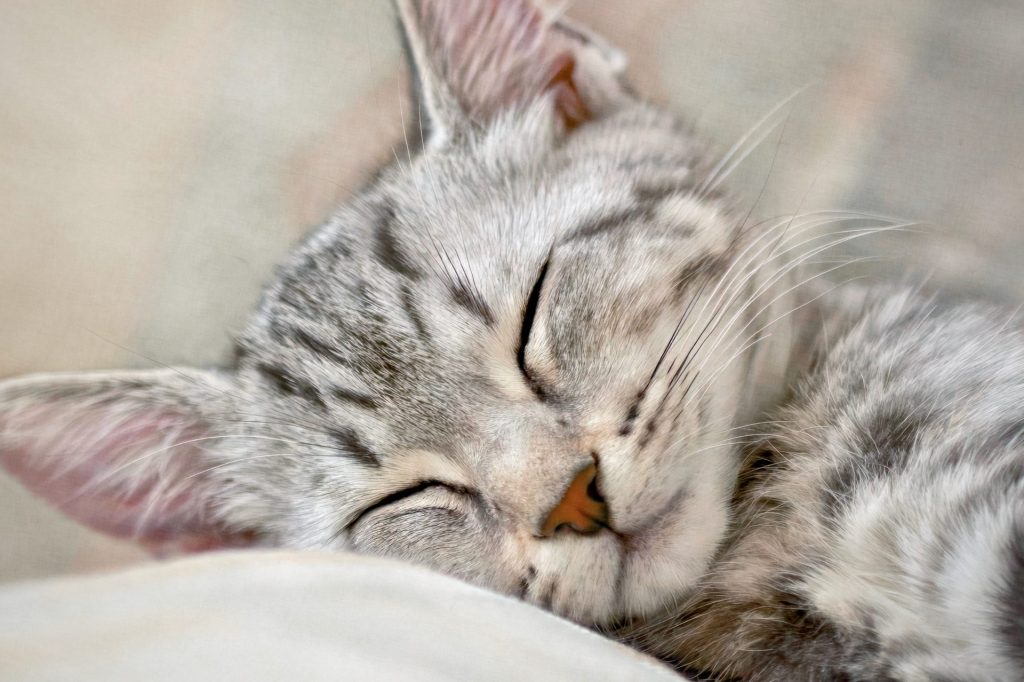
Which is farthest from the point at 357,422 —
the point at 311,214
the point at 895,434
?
the point at 895,434

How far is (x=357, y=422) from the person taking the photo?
0.68m

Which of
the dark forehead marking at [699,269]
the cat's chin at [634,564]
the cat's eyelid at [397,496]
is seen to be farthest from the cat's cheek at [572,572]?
the dark forehead marking at [699,269]

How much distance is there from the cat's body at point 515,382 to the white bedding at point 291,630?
0.29ft

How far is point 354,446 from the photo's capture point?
0.68 metres

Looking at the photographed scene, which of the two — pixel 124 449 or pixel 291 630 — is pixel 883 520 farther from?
pixel 124 449

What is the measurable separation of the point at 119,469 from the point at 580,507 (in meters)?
0.47

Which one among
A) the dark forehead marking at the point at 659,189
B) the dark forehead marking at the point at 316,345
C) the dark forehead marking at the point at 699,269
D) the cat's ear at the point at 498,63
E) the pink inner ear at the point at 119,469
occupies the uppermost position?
the cat's ear at the point at 498,63

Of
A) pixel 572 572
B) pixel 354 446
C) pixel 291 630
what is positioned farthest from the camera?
pixel 354 446

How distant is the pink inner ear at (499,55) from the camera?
71 cm

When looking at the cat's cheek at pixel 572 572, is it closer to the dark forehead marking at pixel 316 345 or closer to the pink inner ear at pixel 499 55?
the dark forehead marking at pixel 316 345

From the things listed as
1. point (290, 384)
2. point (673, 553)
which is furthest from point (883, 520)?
point (290, 384)

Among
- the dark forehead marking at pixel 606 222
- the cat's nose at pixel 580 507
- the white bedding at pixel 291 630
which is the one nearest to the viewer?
the white bedding at pixel 291 630

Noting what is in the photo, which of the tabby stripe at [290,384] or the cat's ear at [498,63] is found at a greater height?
the cat's ear at [498,63]

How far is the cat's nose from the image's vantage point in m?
0.58
